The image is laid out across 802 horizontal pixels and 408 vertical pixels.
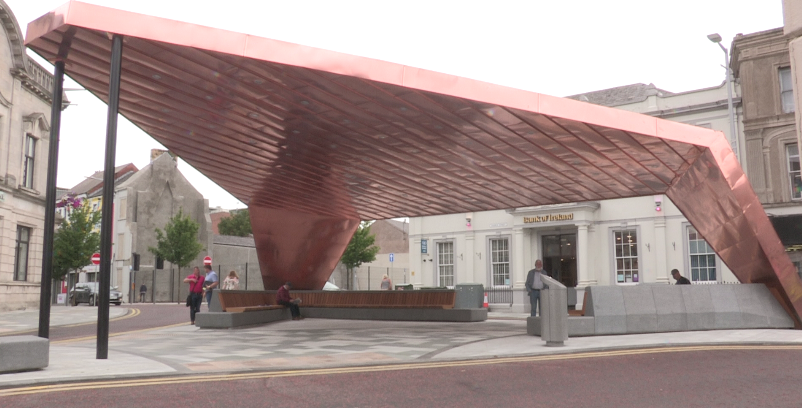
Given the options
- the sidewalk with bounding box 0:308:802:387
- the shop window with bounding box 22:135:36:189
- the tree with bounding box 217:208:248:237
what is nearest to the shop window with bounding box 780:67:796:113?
the sidewalk with bounding box 0:308:802:387

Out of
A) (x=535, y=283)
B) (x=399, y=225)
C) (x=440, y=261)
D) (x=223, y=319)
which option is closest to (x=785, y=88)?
(x=535, y=283)

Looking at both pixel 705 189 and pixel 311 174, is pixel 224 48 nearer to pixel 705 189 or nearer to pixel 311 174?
pixel 311 174

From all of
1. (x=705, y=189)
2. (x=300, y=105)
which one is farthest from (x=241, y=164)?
(x=705, y=189)

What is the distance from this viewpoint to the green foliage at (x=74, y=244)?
1510 inches

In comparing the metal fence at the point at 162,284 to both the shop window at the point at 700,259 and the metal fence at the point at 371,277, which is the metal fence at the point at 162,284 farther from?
the shop window at the point at 700,259

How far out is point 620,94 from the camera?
3303 centimetres

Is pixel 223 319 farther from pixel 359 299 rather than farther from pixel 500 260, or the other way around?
pixel 500 260

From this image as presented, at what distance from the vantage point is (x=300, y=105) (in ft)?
39.4

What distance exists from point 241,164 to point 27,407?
12.1m

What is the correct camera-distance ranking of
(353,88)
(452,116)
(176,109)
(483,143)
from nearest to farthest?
1. (353,88)
2. (452,116)
3. (176,109)
4. (483,143)

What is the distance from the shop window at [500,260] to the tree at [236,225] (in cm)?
4106

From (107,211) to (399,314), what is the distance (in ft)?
41.1

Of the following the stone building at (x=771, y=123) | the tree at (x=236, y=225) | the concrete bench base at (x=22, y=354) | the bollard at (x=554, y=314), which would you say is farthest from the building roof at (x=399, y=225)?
the concrete bench base at (x=22, y=354)

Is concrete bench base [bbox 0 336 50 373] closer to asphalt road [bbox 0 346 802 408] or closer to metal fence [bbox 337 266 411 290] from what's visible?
asphalt road [bbox 0 346 802 408]
